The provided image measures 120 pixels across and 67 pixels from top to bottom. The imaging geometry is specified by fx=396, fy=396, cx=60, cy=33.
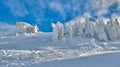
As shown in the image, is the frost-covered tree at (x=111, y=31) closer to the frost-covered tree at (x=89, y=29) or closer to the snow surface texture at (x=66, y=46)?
the snow surface texture at (x=66, y=46)

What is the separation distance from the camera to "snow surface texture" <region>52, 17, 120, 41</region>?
231 ft

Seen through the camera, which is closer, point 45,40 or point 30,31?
point 45,40

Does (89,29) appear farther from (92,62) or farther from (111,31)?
(92,62)

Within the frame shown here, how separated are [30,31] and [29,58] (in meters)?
39.4

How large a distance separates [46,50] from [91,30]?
1718 centimetres

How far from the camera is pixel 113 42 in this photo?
65.2 meters

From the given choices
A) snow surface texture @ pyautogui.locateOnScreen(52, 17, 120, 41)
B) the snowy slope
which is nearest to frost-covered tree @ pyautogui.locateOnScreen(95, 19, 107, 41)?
snow surface texture @ pyautogui.locateOnScreen(52, 17, 120, 41)

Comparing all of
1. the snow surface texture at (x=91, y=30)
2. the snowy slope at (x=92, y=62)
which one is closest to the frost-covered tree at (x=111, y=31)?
the snow surface texture at (x=91, y=30)

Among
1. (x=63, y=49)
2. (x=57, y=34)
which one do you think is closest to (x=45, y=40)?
(x=57, y=34)

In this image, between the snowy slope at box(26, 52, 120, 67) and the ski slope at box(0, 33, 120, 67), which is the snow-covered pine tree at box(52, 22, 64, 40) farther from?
the snowy slope at box(26, 52, 120, 67)

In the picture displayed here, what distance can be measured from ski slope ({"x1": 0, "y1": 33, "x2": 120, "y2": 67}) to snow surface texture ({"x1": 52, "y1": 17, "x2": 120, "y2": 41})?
2.43 m

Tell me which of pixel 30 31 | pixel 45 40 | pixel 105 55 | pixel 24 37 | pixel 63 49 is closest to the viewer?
pixel 105 55

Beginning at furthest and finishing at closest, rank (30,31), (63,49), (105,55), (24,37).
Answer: (30,31) → (24,37) → (63,49) → (105,55)

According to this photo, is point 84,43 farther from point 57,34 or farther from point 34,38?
point 34,38
